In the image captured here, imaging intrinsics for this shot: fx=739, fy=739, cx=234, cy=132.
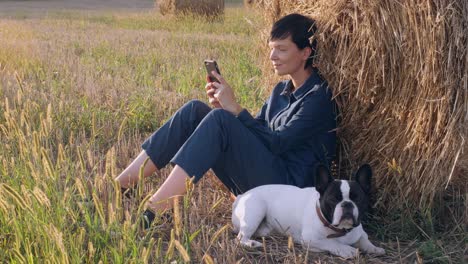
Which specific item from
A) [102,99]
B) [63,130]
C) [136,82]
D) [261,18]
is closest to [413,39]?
[261,18]

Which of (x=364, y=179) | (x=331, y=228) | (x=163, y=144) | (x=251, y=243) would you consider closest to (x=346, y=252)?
(x=331, y=228)

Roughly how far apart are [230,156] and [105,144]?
1.66 meters

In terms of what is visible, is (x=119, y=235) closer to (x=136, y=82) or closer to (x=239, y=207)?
(x=239, y=207)

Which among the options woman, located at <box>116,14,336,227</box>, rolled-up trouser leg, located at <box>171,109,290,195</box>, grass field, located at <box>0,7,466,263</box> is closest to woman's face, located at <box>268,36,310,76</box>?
woman, located at <box>116,14,336,227</box>

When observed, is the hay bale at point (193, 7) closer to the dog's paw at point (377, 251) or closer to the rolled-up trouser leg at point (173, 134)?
the rolled-up trouser leg at point (173, 134)

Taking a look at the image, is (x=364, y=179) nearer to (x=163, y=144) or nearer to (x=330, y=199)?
(x=330, y=199)

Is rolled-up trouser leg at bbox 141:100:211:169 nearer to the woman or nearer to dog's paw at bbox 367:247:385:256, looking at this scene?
the woman

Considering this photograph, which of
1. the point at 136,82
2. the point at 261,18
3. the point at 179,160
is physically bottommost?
the point at 136,82

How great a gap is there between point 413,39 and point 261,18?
172 centimetres

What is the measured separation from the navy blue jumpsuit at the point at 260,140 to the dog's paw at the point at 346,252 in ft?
2.23

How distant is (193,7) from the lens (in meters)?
17.9

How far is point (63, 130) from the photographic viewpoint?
18.7ft

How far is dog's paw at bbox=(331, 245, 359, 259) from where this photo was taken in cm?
378

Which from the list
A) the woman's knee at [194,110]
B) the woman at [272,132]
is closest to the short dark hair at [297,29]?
the woman at [272,132]
